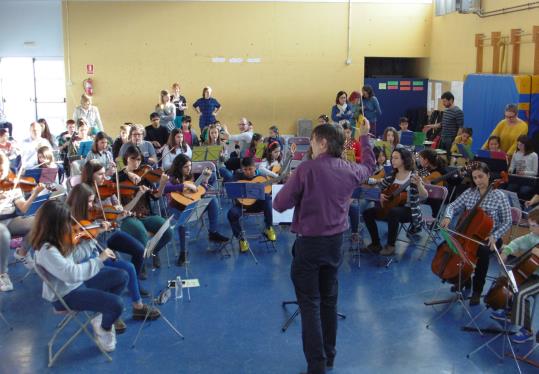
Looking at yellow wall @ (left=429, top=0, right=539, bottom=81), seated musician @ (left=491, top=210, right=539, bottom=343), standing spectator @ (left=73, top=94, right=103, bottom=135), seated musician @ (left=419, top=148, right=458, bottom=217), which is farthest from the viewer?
standing spectator @ (left=73, top=94, right=103, bottom=135)

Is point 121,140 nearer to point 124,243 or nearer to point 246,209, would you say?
point 246,209

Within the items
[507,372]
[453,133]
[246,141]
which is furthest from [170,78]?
[507,372]

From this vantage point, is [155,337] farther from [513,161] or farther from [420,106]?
[420,106]

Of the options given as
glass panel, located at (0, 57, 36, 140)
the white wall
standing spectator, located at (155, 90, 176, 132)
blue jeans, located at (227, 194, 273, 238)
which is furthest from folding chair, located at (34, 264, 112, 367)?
glass panel, located at (0, 57, 36, 140)

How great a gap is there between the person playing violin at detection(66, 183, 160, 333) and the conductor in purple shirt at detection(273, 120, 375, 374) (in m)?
1.57

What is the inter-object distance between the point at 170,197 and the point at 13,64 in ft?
35.8

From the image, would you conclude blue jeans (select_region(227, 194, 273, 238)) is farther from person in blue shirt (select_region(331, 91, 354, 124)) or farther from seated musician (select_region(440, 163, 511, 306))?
person in blue shirt (select_region(331, 91, 354, 124))

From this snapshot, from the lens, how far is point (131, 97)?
1448 cm

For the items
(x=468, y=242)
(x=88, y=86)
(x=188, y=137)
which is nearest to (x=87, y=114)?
(x=188, y=137)

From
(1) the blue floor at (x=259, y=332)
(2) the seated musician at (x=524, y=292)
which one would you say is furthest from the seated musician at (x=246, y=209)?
(2) the seated musician at (x=524, y=292)

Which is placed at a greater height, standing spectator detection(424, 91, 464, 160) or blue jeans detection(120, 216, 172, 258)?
Answer: standing spectator detection(424, 91, 464, 160)

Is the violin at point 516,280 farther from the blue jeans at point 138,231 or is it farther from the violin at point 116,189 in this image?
the violin at point 116,189

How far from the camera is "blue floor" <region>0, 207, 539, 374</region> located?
4.52 meters

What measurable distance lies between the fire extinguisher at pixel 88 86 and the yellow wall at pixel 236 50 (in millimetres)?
124
